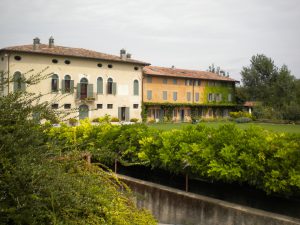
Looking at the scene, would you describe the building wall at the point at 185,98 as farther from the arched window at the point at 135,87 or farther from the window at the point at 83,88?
the window at the point at 83,88

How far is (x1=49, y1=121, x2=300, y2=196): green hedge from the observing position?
4.70 m

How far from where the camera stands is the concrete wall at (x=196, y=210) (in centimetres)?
457

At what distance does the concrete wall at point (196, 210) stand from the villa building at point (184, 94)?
31.6 metres

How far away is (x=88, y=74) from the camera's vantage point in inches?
1310

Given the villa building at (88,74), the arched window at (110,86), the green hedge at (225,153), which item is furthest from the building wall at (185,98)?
the green hedge at (225,153)


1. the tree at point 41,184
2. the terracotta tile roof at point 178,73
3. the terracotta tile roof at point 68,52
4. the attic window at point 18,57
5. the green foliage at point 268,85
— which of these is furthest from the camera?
the green foliage at point 268,85

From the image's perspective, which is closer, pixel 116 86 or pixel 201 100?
pixel 116 86

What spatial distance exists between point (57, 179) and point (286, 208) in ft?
12.6

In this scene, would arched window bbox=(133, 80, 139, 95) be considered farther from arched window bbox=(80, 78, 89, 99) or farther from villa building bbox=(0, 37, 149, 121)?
arched window bbox=(80, 78, 89, 99)

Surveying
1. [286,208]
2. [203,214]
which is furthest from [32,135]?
[286,208]

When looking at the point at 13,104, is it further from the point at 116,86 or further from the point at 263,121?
the point at 263,121

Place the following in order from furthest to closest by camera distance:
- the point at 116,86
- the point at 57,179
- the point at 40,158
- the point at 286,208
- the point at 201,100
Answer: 1. the point at 201,100
2. the point at 116,86
3. the point at 286,208
4. the point at 40,158
5. the point at 57,179

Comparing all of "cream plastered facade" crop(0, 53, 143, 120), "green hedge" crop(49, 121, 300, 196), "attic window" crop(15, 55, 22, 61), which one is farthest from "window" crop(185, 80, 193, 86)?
"green hedge" crop(49, 121, 300, 196)

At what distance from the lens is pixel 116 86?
3534 cm
